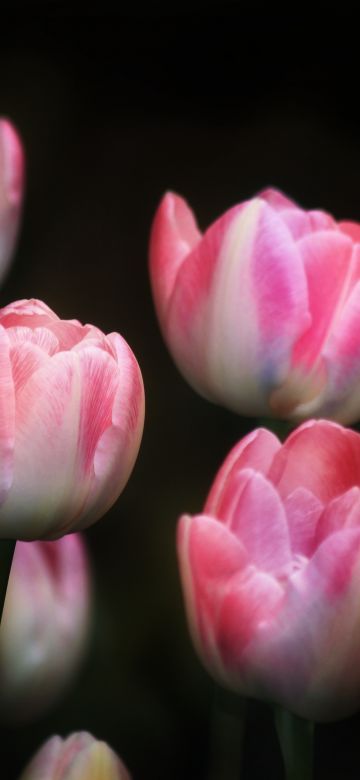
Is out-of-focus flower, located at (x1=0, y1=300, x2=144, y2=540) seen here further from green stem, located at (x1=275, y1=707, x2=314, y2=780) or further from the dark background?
the dark background

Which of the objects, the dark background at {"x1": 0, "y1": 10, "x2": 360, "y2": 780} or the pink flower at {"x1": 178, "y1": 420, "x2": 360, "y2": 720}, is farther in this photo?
the dark background at {"x1": 0, "y1": 10, "x2": 360, "y2": 780}

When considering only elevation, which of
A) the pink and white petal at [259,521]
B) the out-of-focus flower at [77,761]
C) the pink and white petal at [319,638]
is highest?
the pink and white petal at [259,521]

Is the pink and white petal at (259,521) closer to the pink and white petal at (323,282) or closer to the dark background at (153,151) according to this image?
the pink and white petal at (323,282)

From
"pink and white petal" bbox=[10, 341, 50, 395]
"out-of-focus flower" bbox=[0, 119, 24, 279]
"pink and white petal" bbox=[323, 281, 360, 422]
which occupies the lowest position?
"pink and white petal" bbox=[323, 281, 360, 422]

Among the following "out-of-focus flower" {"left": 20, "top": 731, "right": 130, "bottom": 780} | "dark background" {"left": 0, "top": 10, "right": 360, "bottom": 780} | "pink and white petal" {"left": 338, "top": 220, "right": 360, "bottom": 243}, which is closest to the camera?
"out-of-focus flower" {"left": 20, "top": 731, "right": 130, "bottom": 780}

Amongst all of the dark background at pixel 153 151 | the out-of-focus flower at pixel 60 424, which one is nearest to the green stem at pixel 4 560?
the out-of-focus flower at pixel 60 424

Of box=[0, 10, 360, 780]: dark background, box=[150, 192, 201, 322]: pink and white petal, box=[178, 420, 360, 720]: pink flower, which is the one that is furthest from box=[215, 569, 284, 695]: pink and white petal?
box=[0, 10, 360, 780]: dark background

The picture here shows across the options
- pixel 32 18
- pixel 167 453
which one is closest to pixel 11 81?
pixel 32 18
